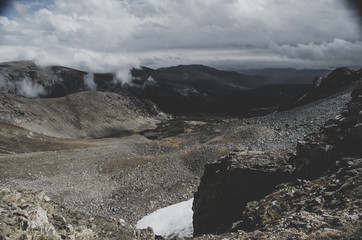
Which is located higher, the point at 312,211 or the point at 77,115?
the point at 312,211

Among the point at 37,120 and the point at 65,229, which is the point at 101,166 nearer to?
the point at 65,229

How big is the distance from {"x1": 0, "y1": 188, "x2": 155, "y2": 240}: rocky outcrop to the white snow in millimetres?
13011

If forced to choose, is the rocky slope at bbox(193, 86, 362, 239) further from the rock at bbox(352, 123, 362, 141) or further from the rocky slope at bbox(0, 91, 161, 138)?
the rocky slope at bbox(0, 91, 161, 138)

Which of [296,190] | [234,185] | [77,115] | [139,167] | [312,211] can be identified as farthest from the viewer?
[77,115]

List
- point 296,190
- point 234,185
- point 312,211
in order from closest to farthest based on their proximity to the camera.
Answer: point 312,211, point 296,190, point 234,185

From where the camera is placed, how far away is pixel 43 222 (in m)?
9.25

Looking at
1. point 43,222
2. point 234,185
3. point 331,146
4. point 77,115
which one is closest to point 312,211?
point 331,146

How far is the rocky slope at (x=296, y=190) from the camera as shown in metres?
9.37

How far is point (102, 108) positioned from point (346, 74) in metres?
135

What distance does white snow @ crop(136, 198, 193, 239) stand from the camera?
2556 centimetres

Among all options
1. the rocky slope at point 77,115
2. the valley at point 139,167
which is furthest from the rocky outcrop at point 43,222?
the rocky slope at point 77,115

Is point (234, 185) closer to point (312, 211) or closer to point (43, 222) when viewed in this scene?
point (312, 211)

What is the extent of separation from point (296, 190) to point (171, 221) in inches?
701

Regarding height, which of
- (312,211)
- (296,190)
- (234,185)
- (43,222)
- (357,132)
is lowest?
(234,185)
